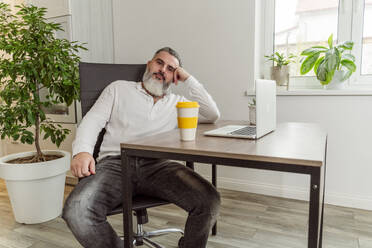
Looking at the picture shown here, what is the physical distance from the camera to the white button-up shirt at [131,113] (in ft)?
4.78

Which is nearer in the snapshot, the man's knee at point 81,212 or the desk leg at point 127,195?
the desk leg at point 127,195

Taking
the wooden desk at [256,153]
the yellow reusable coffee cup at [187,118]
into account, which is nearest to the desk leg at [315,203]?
the wooden desk at [256,153]

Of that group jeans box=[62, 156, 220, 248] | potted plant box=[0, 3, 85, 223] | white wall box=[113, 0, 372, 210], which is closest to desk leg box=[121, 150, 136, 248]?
jeans box=[62, 156, 220, 248]

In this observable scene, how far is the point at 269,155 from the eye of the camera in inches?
30.2

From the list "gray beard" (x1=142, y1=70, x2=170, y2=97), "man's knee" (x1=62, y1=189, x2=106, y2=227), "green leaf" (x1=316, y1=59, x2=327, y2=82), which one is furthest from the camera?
"green leaf" (x1=316, y1=59, x2=327, y2=82)

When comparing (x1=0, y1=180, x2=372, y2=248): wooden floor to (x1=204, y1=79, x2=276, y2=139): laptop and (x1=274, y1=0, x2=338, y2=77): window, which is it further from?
(x1=274, y1=0, x2=338, y2=77): window

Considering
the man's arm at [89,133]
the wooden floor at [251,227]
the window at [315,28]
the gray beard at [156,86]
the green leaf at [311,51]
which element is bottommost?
the wooden floor at [251,227]

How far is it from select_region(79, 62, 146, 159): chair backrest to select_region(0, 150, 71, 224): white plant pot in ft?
1.79

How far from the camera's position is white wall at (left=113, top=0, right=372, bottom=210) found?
204 cm

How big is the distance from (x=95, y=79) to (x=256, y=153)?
109 centimetres

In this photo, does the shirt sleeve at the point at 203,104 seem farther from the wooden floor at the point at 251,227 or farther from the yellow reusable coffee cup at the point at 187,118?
the wooden floor at the point at 251,227

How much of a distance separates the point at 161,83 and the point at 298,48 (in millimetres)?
1341

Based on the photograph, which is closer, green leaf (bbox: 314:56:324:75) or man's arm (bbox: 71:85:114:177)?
man's arm (bbox: 71:85:114:177)

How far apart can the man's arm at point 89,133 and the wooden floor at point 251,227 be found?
0.69 m
